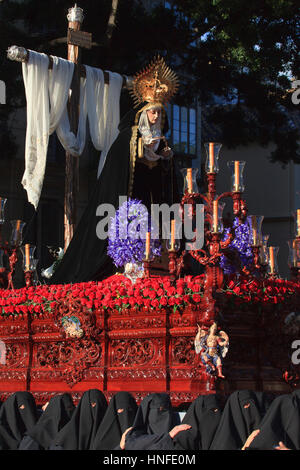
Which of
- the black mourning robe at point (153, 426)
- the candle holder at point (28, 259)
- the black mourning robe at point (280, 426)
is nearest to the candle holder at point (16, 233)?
the candle holder at point (28, 259)

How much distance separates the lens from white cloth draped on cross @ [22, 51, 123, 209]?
41.7 feet

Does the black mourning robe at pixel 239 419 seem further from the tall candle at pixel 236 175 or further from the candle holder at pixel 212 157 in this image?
the candle holder at pixel 212 157

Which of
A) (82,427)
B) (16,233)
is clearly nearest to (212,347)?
(82,427)

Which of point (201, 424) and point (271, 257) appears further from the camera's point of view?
point (271, 257)

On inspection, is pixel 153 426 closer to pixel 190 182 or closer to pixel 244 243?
pixel 190 182

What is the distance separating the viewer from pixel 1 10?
1838 centimetres

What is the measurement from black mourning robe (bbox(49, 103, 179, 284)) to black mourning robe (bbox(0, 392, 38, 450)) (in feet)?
8.63

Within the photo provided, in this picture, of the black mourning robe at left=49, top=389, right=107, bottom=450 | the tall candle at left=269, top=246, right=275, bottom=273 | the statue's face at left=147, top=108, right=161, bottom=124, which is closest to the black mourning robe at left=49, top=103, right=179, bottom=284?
the statue's face at left=147, top=108, right=161, bottom=124

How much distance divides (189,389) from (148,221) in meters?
2.52

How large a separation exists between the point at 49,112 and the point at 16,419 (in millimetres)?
5488

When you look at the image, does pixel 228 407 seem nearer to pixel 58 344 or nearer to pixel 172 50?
pixel 58 344

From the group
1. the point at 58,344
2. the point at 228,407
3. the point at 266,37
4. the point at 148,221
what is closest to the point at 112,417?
the point at 228,407

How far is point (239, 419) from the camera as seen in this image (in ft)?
26.1

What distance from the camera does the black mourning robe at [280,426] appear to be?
7180mm
